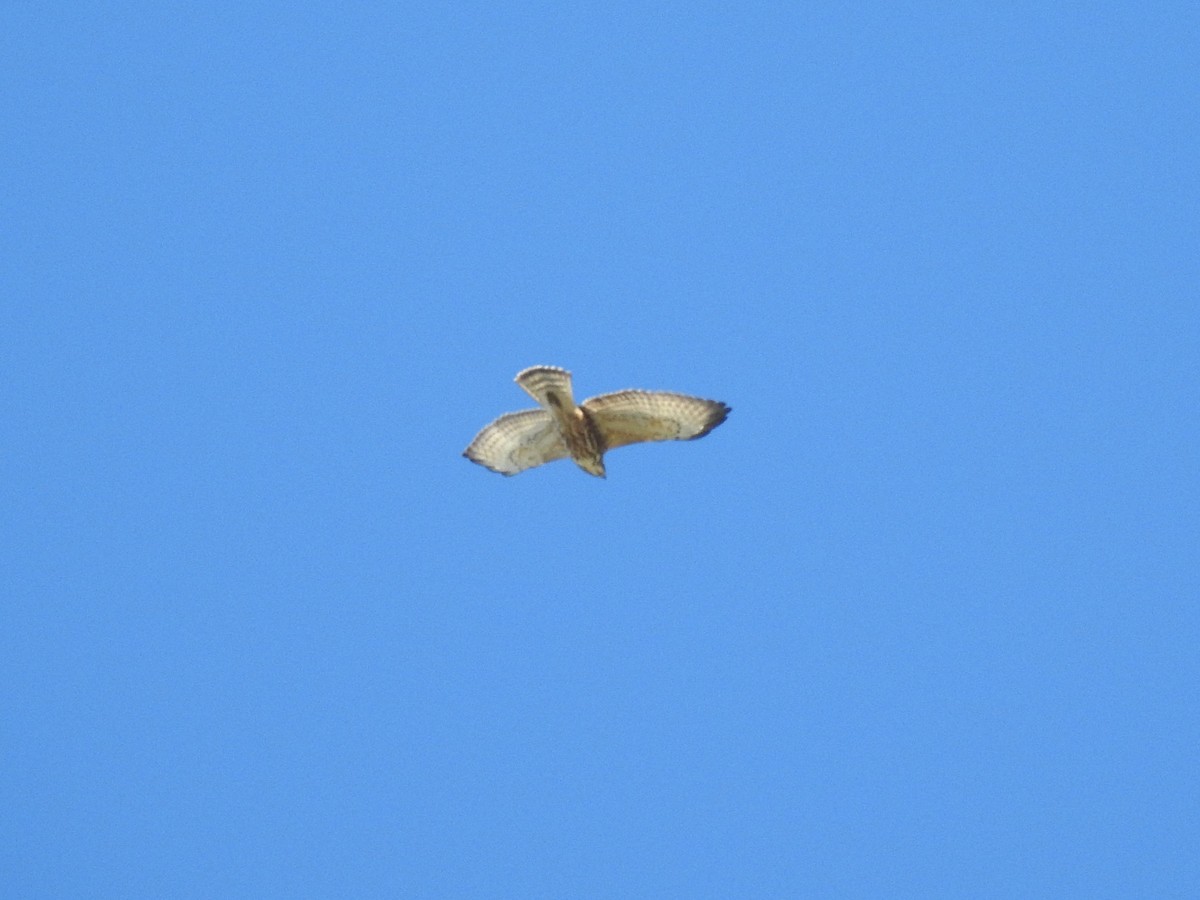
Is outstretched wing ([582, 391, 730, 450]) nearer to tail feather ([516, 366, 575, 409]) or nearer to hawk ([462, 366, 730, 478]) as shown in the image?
hawk ([462, 366, 730, 478])

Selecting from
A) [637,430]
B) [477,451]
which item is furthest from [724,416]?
[477,451]

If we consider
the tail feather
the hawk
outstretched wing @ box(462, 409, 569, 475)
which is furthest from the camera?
outstretched wing @ box(462, 409, 569, 475)

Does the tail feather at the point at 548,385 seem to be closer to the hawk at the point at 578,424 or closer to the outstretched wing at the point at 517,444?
the hawk at the point at 578,424

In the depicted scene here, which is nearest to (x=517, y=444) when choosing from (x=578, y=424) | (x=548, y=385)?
(x=578, y=424)

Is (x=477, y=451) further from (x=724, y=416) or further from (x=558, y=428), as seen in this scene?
(x=724, y=416)

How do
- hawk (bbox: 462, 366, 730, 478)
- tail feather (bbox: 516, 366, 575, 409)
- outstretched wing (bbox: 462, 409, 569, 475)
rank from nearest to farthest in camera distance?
tail feather (bbox: 516, 366, 575, 409), hawk (bbox: 462, 366, 730, 478), outstretched wing (bbox: 462, 409, 569, 475)

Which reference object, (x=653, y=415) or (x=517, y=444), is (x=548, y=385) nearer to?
(x=653, y=415)

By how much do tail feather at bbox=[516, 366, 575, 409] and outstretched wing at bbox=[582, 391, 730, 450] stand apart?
11.4 inches

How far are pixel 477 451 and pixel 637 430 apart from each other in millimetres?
1561

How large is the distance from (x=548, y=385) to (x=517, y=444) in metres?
1.37

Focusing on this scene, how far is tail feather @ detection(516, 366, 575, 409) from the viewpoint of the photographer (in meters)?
15.8

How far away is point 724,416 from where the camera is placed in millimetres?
15992

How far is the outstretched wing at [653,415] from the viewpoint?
52.5 feet


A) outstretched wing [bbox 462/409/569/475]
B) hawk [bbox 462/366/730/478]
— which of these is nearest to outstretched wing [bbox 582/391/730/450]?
hawk [bbox 462/366/730/478]
